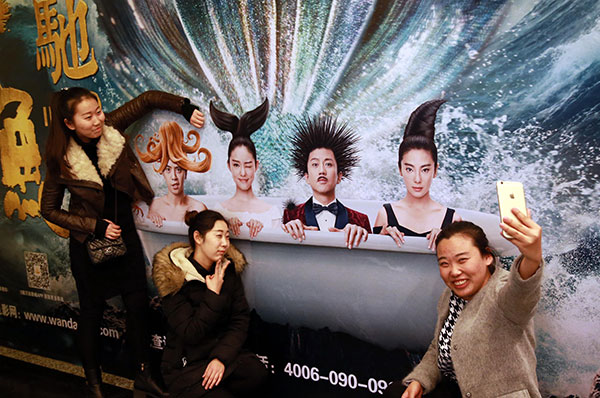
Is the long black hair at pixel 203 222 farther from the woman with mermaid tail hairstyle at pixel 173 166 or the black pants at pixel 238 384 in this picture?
the black pants at pixel 238 384

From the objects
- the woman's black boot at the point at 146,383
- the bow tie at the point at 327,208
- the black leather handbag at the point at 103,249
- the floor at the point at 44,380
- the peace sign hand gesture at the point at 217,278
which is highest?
the bow tie at the point at 327,208

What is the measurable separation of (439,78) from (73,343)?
2986 millimetres

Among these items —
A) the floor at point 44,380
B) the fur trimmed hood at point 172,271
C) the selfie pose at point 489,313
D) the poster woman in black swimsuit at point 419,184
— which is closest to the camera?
the selfie pose at point 489,313

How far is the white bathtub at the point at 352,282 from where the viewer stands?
1.98 m

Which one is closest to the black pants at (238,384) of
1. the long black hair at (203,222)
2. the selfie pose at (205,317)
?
the selfie pose at (205,317)

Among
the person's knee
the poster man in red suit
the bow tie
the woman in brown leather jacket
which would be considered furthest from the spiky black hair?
the person's knee

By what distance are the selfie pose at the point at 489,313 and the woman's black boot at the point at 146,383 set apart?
1.52 meters

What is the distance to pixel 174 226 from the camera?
2.56m

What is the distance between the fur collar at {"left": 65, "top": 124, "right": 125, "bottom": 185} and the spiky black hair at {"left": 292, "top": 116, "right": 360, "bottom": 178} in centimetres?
106

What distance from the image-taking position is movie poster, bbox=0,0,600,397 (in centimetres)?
172

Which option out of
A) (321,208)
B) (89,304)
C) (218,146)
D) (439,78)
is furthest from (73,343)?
(439,78)

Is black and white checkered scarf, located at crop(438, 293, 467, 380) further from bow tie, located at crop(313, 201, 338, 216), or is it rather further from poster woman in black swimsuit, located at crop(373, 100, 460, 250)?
bow tie, located at crop(313, 201, 338, 216)

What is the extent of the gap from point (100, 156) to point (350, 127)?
143cm

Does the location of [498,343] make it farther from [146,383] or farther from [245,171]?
[146,383]
